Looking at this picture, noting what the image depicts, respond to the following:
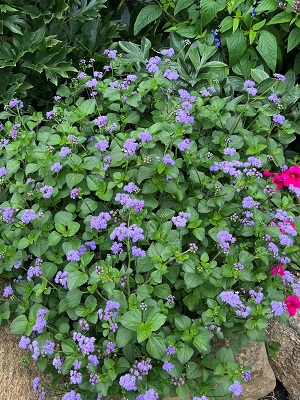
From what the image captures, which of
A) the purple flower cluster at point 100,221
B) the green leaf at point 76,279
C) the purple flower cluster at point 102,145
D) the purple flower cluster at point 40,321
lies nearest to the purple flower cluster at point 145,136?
the purple flower cluster at point 102,145

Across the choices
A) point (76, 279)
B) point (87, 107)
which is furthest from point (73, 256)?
point (87, 107)

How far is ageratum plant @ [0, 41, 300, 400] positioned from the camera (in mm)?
1882

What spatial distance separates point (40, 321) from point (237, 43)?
195 centimetres

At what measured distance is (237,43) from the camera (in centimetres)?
288

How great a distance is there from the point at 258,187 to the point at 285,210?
0.18 m

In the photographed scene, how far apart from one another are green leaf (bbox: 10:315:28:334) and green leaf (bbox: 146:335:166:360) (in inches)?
22.3

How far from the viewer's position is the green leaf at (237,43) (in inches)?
113

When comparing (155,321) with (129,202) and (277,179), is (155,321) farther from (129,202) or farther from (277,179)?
(277,179)

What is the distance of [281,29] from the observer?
3.02 metres

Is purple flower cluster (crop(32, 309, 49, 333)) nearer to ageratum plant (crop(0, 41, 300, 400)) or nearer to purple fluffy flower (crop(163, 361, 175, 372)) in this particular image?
ageratum plant (crop(0, 41, 300, 400))

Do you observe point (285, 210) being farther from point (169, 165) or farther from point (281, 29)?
point (281, 29)

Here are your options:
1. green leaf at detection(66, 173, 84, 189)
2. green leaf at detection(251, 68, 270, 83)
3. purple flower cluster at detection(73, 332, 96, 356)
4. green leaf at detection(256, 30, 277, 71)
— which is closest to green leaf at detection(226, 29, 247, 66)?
green leaf at detection(256, 30, 277, 71)

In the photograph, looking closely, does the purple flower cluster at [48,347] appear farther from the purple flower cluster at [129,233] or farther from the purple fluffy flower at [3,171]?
the purple fluffy flower at [3,171]

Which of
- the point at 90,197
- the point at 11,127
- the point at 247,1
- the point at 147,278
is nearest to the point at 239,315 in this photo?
the point at 147,278
